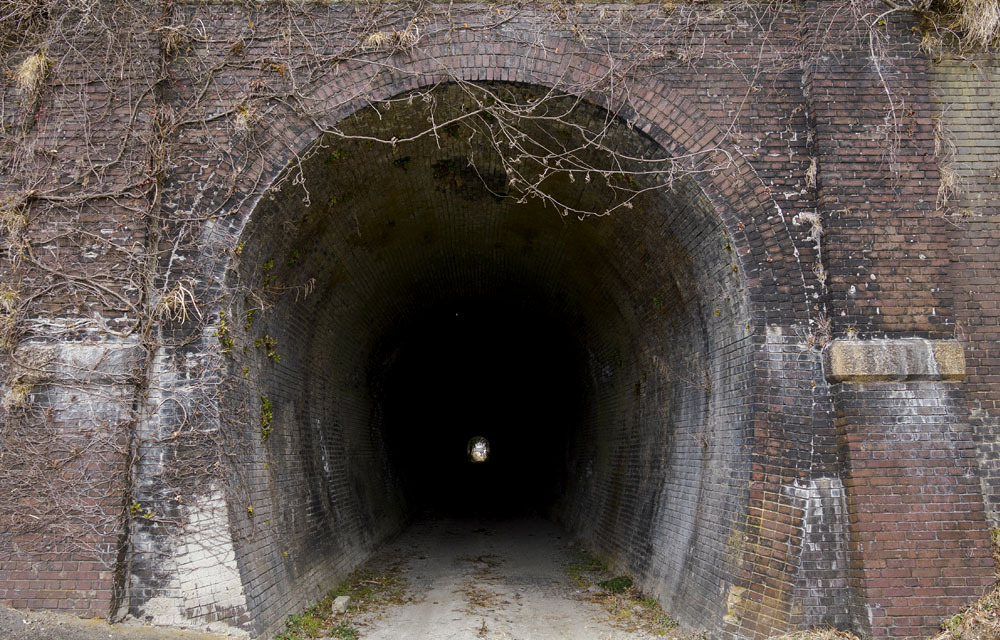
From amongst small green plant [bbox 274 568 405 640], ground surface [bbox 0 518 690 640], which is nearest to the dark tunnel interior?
ground surface [bbox 0 518 690 640]

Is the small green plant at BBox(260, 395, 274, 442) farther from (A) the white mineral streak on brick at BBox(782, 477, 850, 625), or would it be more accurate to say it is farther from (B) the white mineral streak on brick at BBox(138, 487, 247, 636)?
(A) the white mineral streak on brick at BBox(782, 477, 850, 625)

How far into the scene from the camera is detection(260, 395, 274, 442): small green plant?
7.52 meters

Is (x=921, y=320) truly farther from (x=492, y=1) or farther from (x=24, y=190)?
(x=24, y=190)

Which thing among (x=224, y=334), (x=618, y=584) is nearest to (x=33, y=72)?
(x=224, y=334)

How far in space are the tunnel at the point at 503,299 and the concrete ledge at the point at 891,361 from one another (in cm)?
84

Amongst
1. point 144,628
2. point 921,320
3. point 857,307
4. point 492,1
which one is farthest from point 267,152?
point 921,320

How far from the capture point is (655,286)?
8711 mm

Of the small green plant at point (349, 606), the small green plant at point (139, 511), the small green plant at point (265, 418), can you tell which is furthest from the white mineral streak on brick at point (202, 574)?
the small green plant at point (265, 418)

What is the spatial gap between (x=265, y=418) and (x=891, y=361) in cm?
653

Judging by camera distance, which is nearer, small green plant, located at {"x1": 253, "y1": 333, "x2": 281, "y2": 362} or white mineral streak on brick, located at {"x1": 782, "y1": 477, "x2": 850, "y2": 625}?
white mineral streak on brick, located at {"x1": 782, "y1": 477, "x2": 850, "y2": 625}

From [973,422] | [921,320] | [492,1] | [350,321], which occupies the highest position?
[492,1]

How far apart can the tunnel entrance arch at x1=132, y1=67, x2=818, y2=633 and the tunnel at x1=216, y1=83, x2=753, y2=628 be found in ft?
0.12

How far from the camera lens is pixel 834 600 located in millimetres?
6141

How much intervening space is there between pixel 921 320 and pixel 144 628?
7.88 m
